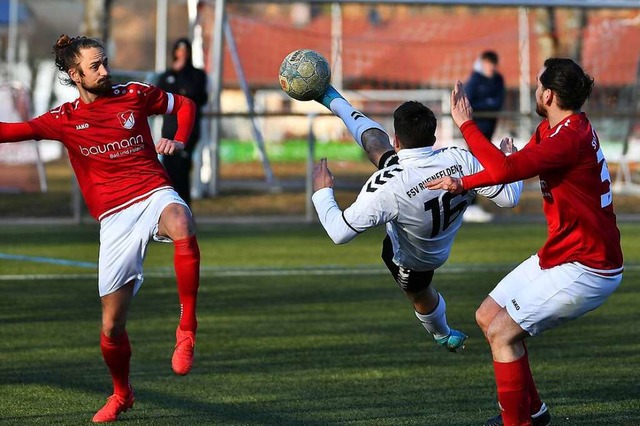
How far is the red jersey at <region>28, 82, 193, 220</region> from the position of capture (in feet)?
23.4

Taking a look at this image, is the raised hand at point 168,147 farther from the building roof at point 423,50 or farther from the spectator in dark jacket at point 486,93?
the building roof at point 423,50

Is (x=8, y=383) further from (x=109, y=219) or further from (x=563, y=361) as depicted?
(x=563, y=361)

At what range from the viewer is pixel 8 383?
26.4ft

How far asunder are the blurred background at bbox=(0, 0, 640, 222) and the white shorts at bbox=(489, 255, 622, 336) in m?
11.4

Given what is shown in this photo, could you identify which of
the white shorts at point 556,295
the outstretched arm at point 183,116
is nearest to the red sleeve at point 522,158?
the white shorts at point 556,295

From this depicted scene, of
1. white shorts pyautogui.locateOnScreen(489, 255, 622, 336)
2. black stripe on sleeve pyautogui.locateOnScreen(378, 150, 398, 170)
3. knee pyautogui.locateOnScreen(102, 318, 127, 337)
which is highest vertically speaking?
black stripe on sleeve pyautogui.locateOnScreen(378, 150, 398, 170)

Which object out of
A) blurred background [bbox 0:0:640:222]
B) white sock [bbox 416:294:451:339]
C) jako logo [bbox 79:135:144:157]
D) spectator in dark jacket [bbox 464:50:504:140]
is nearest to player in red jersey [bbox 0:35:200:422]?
jako logo [bbox 79:135:144:157]

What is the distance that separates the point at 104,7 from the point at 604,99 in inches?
411

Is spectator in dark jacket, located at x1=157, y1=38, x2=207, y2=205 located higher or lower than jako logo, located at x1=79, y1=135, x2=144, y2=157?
higher

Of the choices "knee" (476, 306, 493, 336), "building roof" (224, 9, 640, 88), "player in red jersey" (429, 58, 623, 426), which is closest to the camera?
"player in red jersey" (429, 58, 623, 426)

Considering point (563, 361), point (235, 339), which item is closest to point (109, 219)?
point (235, 339)

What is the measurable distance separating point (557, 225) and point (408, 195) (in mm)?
930

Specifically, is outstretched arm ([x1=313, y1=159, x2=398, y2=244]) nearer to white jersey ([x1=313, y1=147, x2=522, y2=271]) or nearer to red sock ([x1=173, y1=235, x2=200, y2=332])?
white jersey ([x1=313, y1=147, x2=522, y2=271])

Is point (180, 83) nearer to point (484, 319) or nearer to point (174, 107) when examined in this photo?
point (174, 107)
